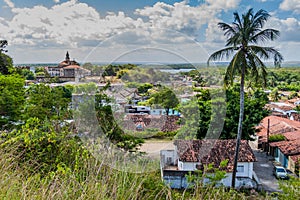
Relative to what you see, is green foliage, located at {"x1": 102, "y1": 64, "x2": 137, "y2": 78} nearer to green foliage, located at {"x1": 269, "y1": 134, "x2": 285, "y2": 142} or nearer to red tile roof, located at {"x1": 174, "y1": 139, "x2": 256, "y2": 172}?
red tile roof, located at {"x1": 174, "y1": 139, "x2": 256, "y2": 172}

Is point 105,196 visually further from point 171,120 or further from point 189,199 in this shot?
point 171,120

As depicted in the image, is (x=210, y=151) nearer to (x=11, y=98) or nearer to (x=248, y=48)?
(x=248, y=48)

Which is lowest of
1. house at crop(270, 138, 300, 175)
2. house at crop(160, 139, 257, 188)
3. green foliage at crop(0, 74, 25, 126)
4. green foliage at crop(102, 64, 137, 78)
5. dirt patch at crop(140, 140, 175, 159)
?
house at crop(270, 138, 300, 175)

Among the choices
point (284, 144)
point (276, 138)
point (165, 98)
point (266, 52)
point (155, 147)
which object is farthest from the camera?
point (276, 138)

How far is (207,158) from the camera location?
6.65 metres

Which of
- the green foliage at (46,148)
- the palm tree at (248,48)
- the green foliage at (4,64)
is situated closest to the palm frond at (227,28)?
the palm tree at (248,48)

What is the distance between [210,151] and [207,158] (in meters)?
0.29

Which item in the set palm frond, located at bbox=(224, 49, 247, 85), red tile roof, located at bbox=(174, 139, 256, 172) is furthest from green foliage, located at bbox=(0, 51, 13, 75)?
palm frond, located at bbox=(224, 49, 247, 85)

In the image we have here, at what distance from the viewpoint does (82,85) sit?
15.9ft

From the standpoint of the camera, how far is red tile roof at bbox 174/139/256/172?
531cm

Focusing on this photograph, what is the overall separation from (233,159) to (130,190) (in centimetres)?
631

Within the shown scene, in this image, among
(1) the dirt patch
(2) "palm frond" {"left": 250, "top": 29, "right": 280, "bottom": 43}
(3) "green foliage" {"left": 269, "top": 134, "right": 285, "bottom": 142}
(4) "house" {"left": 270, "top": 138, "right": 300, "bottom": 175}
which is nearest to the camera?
(1) the dirt patch

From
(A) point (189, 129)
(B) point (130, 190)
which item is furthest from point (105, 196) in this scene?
(A) point (189, 129)

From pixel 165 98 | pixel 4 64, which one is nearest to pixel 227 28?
pixel 165 98
